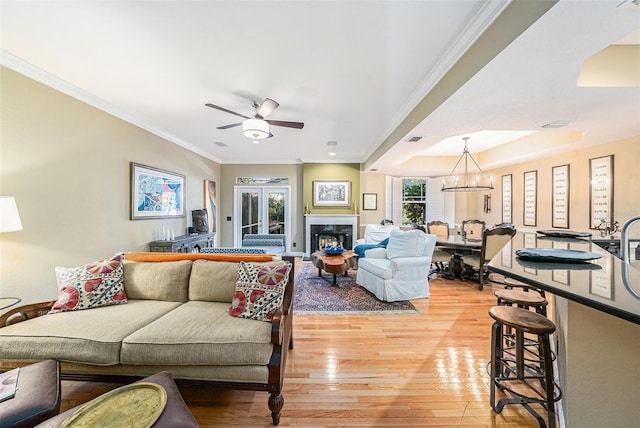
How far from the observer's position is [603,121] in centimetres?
302

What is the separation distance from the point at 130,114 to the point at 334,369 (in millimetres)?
4219

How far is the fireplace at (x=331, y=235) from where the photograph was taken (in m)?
6.70

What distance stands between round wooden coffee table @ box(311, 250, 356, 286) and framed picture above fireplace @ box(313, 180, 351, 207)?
7.72ft

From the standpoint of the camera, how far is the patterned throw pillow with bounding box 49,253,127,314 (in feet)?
6.85

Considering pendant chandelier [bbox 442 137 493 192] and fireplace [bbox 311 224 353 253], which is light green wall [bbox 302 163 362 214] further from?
pendant chandelier [bbox 442 137 493 192]

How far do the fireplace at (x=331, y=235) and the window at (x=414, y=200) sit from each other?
1.63m

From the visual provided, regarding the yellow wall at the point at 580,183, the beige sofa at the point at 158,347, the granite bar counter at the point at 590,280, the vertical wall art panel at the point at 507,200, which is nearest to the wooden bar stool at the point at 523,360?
the granite bar counter at the point at 590,280

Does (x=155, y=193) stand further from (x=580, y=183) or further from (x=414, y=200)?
(x=580, y=183)

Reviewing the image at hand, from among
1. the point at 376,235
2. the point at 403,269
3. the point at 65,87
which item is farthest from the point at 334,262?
the point at 65,87

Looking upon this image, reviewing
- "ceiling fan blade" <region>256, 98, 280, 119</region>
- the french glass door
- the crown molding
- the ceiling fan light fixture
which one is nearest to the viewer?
the crown molding

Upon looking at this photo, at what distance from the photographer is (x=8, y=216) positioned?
6.54 ft

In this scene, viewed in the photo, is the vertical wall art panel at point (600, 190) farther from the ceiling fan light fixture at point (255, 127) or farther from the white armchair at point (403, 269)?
the ceiling fan light fixture at point (255, 127)

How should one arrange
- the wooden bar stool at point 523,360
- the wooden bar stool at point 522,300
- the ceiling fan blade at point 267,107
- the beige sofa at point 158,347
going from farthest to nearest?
the ceiling fan blade at point 267,107
the wooden bar stool at point 522,300
the beige sofa at point 158,347
the wooden bar stool at point 523,360

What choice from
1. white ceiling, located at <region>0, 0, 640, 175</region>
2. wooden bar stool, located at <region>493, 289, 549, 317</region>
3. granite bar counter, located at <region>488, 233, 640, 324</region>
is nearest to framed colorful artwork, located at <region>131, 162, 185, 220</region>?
white ceiling, located at <region>0, 0, 640, 175</region>
